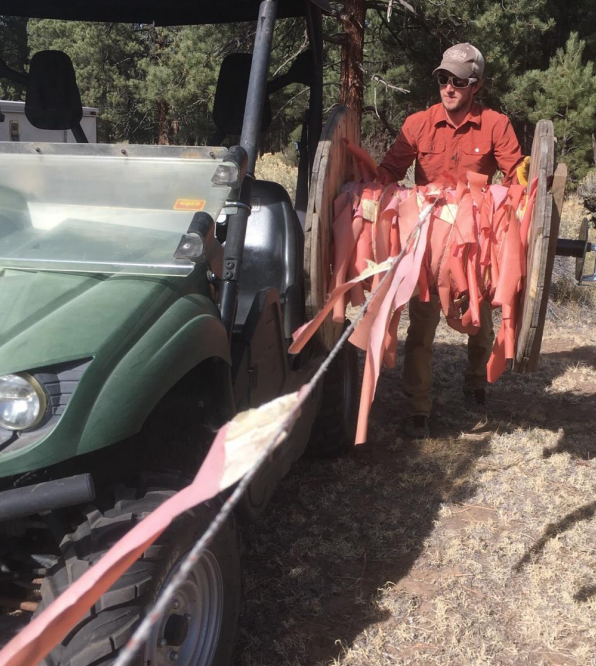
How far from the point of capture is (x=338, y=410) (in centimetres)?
414

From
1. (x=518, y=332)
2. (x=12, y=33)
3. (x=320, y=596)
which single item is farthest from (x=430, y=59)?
(x=320, y=596)

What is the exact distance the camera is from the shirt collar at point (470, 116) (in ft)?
14.5

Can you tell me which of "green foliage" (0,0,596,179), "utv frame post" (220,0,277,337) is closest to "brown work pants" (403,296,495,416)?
"utv frame post" (220,0,277,337)

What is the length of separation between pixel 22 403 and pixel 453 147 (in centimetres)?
342

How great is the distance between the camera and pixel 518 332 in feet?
11.2

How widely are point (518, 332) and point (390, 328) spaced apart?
0.65 meters

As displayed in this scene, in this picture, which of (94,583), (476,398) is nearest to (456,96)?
(476,398)

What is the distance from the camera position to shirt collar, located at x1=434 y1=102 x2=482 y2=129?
4.41 metres

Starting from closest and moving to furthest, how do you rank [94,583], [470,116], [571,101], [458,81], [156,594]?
[94,583]
[156,594]
[458,81]
[470,116]
[571,101]

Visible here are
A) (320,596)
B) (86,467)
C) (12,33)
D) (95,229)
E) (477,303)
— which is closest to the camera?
(86,467)

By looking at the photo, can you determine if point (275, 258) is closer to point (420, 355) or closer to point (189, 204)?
point (189, 204)

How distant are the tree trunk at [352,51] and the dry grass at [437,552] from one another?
6.36 m

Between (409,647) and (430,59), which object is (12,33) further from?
(430,59)

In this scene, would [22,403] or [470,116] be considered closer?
[22,403]
